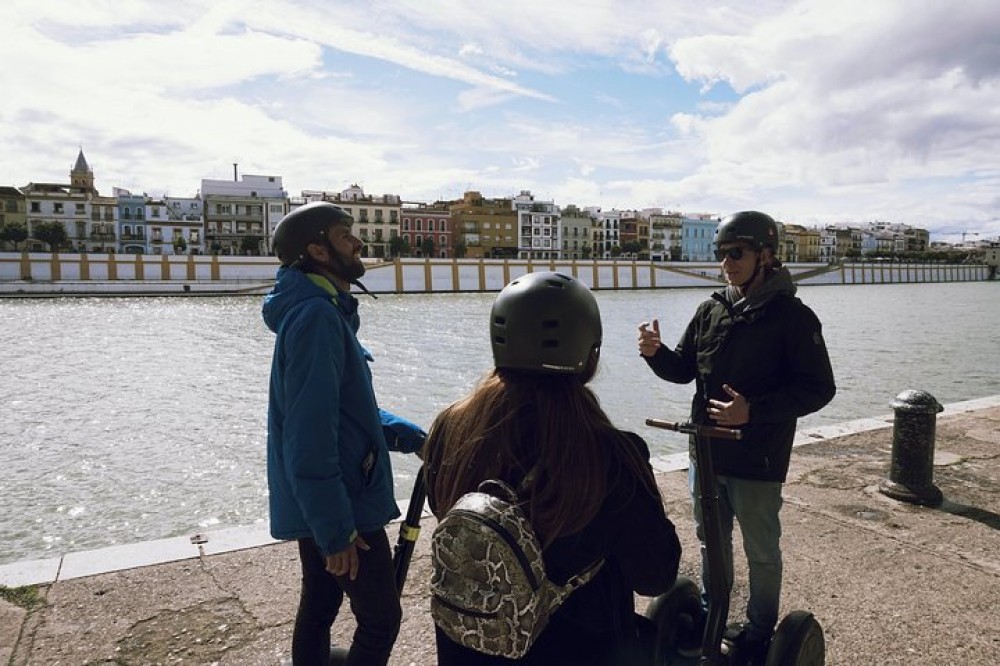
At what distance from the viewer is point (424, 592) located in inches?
150

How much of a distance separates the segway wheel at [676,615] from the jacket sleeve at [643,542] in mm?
1018

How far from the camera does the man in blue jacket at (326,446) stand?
2156 millimetres

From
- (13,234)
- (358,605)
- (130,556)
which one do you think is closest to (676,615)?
(358,605)

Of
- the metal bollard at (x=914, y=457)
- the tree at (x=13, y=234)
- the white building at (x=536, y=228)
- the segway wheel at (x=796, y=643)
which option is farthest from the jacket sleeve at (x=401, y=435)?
the white building at (x=536, y=228)

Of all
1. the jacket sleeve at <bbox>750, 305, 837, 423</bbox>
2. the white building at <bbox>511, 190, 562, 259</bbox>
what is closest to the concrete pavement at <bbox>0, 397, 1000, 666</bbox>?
the jacket sleeve at <bbox>750, 305, 837, 423</bbox>

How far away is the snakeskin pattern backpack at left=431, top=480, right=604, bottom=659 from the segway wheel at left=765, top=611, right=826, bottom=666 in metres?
1.53

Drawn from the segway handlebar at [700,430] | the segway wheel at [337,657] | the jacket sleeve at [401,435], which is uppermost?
the segway handlebar at [700,430]

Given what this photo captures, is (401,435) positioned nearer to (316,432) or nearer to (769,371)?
(316,432)

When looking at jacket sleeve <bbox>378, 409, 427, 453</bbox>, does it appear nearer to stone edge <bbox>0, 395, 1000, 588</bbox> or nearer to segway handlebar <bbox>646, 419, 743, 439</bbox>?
segway handlebar <bbox>646, 419, 743, 439</bbox>

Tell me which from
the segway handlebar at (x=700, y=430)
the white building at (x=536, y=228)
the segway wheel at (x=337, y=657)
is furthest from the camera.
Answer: the white building at (x=536, y=228)

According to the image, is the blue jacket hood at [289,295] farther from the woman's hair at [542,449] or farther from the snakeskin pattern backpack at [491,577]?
the snakeskin pattern backpack at [491,577]

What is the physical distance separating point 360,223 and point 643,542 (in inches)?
3934

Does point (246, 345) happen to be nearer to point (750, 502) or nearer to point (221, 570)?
point (221, 570)

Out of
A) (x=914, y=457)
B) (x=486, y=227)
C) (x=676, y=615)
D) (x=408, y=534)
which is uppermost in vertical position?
(x=486, y=227)
